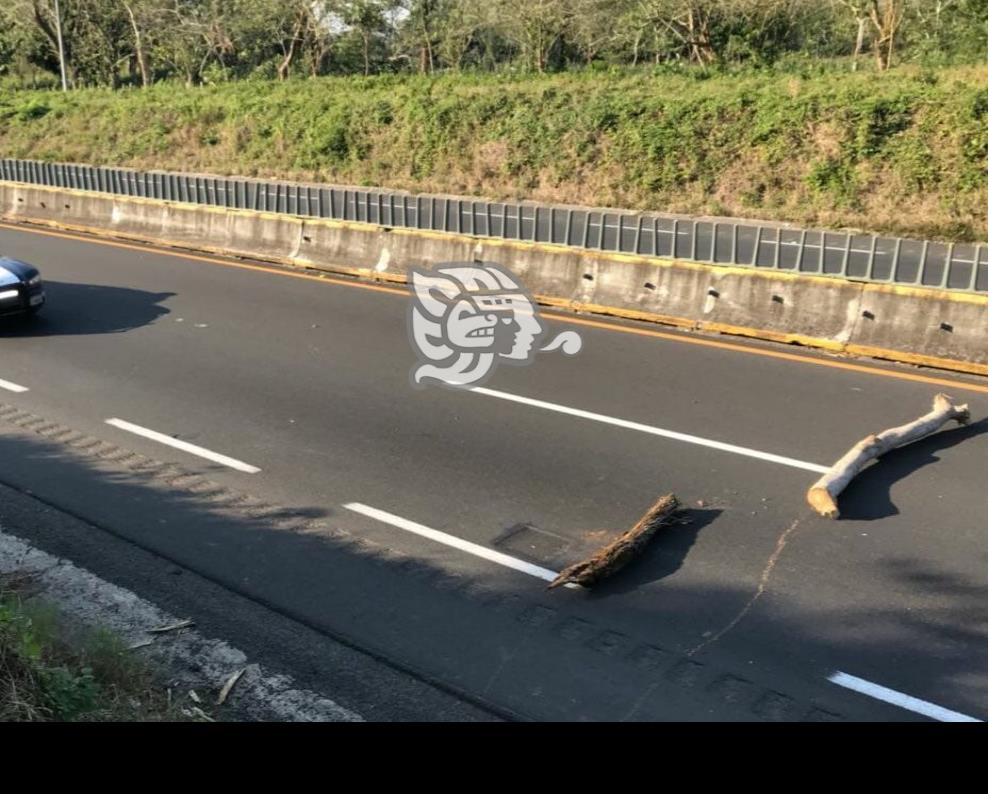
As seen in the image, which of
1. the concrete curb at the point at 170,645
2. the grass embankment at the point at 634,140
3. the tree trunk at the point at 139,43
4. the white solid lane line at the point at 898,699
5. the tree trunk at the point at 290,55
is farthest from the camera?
the tree trunk at the point at 139,43

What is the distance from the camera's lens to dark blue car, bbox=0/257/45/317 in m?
13.6

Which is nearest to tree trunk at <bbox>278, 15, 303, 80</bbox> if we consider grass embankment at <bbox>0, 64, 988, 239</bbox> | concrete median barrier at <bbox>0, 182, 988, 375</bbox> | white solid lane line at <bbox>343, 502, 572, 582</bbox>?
grass embankment at <bbox>0, 64, 988, 239</bbox>

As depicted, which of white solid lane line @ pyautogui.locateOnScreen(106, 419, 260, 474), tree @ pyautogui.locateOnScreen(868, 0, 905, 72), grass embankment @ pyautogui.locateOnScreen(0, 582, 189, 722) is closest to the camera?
grass embankment @ pyautogui.locateOnScreen(0, 582, 189, 722)

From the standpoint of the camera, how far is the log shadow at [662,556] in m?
6.62

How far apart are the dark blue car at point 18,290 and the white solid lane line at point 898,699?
1203cm

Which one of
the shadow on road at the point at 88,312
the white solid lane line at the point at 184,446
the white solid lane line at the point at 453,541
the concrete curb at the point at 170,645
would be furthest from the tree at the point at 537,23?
the concrete curb at the point at 170,645

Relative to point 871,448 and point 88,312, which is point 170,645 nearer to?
point 871,448

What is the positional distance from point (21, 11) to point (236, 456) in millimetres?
54441

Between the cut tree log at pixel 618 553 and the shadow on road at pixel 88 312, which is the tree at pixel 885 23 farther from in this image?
the cut tree log at pixel 618 553

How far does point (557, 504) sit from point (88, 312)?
400 inches

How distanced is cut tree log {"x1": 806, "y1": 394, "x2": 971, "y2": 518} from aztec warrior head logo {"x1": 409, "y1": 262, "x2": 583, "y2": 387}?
438 cm

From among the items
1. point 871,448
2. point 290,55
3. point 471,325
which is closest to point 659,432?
point 871,448

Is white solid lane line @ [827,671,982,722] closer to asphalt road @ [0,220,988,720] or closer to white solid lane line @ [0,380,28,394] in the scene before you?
asphalt road @ [0,220,988,720]

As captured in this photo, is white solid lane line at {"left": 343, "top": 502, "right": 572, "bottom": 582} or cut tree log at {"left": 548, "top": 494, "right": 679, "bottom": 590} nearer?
cut tree log at {"left": 548, "top": 494, "right": 679, "bottom": 590}
